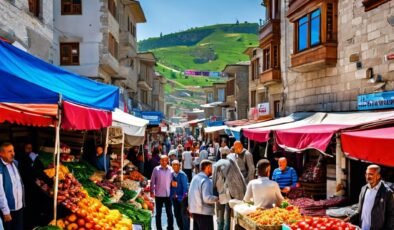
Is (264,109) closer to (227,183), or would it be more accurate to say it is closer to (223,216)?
(223,216)

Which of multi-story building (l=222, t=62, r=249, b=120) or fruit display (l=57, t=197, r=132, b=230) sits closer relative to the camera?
fruit display (l=57, t=197, r=132, b=230)

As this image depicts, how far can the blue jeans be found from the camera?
9.41 metres

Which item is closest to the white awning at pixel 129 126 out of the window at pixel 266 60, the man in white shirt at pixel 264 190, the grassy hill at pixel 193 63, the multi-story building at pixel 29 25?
the multi-story building at pixel 29 25

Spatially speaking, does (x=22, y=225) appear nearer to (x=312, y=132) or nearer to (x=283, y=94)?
(x=312, y=132)

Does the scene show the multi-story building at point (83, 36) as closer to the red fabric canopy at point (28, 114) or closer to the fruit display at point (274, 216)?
the fruit display at point (274, 216)

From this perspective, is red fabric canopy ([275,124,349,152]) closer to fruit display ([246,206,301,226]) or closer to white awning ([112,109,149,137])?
fruit display ([246,206,301,226])

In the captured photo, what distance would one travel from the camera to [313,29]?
1620cm

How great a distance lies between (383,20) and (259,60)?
63.2 ft

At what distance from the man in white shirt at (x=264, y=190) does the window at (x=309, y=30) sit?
346 inches

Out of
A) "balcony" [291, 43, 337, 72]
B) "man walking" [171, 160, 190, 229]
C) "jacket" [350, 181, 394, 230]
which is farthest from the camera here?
"balcony" [291, 43, 337, 72]

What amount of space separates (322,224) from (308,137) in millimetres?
3111

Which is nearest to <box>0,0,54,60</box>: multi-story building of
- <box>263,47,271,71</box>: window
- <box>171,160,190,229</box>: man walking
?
<box>171,160,190,229</box>: man walking

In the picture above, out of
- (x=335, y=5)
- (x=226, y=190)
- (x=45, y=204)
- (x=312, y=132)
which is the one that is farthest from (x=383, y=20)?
(x=45, y=204)

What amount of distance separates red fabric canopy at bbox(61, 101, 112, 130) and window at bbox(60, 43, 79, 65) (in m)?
15.4
